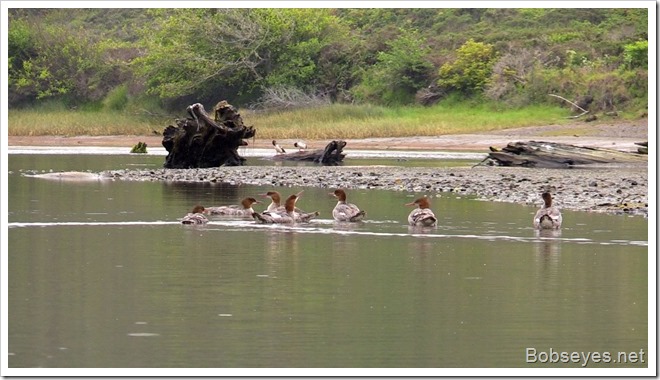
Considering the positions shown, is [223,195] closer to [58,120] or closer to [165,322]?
[165,322]

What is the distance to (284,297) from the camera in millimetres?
13398

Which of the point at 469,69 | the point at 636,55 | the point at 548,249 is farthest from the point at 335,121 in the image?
the point at 548,249

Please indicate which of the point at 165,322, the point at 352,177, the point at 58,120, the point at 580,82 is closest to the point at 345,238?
the point at 165,322

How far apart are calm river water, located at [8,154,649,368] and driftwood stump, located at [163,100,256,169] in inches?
458

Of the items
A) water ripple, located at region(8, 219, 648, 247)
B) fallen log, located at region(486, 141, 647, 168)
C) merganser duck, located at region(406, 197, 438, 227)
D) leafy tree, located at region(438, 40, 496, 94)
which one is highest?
leafy tree, located at region(438, 40, 496, 94)

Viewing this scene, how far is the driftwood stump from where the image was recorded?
3425 centimetres

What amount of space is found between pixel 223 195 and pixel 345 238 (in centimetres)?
848

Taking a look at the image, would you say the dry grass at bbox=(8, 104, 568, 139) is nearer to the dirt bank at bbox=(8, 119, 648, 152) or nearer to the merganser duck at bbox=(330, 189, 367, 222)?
the dirt bank at bbox=(8, 119, 648, 152)

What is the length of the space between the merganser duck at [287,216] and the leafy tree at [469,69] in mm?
38300

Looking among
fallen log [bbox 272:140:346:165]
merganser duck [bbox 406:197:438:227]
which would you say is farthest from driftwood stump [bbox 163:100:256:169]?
merganser duck [bbox 406:197:438:227]

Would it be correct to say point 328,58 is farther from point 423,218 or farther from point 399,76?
point 423,218

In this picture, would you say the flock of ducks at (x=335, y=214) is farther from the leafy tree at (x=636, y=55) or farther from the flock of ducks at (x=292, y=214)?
the leafy tree at (x=636, y=55)

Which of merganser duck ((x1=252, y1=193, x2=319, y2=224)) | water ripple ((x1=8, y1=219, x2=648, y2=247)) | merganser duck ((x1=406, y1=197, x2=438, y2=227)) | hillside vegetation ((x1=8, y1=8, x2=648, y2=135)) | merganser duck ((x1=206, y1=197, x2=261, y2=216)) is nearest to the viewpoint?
water ripple ((x1=8, y1=219, x2=648, y2=247))

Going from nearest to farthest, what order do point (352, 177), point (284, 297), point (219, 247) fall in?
point (284, 297) → point (219, 247) → point (352, 177)
